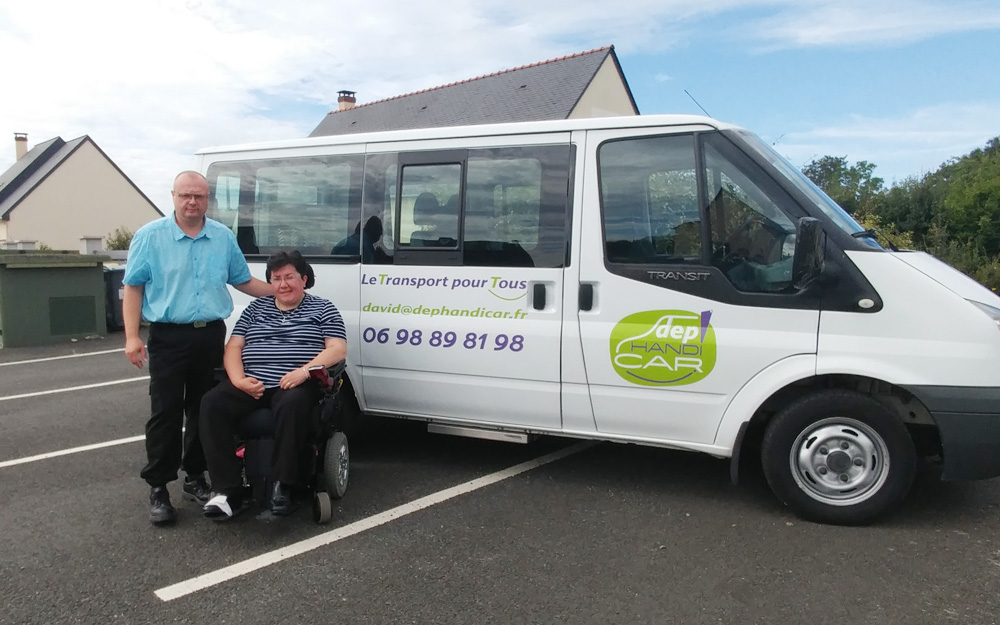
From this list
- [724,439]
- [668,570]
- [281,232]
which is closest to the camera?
[668,570]

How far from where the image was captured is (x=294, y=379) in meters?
4.04

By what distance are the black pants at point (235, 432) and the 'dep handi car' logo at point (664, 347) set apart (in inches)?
69.9

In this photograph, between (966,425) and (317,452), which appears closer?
(966,425)

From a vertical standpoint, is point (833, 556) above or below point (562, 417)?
below

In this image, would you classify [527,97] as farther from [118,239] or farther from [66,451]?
[118,239]

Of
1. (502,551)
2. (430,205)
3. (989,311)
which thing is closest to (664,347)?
(502,551)

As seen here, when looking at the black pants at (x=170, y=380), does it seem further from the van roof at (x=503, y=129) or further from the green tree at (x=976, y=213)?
the green tree at (x=976, y=213)

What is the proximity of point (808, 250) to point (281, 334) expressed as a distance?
293 centimetres

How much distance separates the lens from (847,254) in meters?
3.81

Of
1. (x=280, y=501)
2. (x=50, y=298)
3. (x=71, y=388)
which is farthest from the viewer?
(x=50, y=298)

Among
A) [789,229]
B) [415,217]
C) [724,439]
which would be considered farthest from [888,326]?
[415,217]

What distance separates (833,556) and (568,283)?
197 centimetres

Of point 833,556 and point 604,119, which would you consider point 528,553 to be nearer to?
point 833,556

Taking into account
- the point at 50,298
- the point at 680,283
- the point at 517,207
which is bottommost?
the point at 50,298
